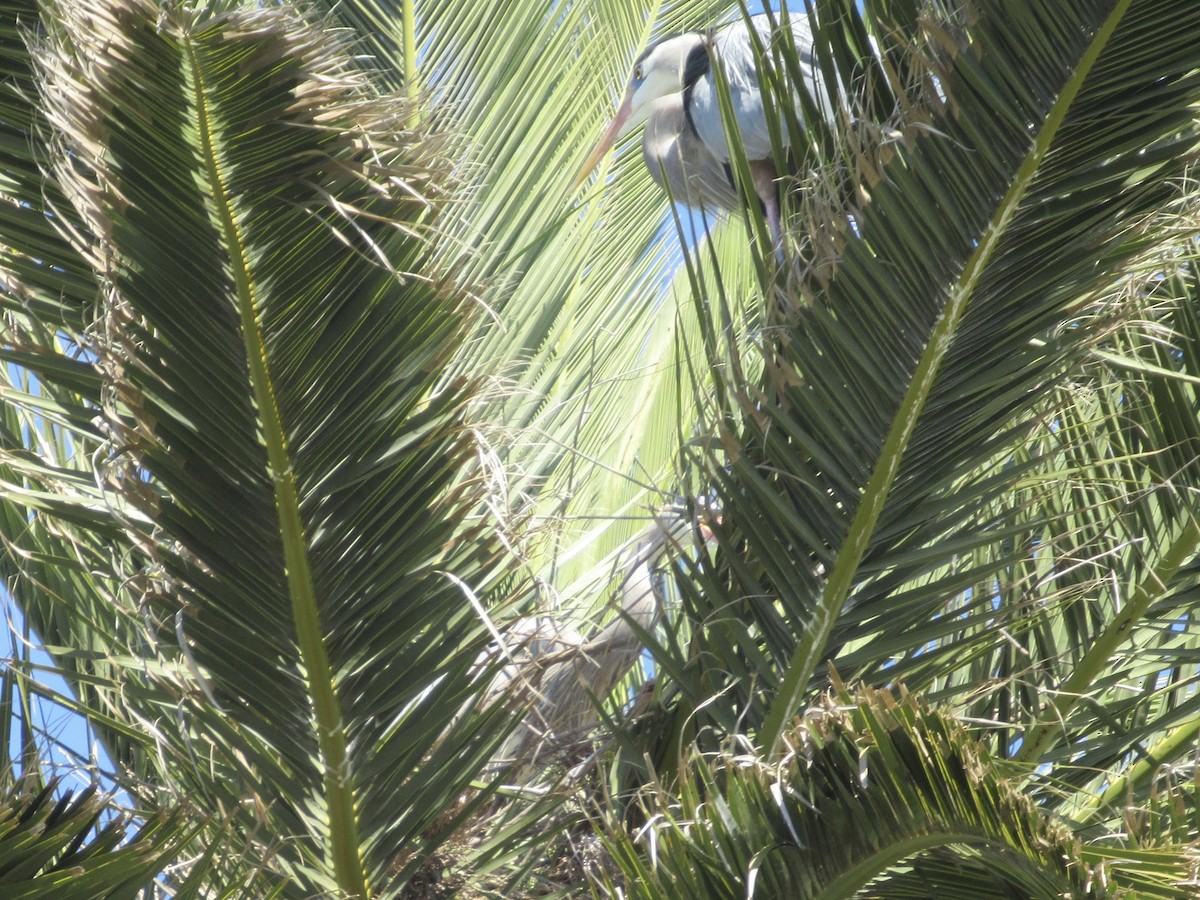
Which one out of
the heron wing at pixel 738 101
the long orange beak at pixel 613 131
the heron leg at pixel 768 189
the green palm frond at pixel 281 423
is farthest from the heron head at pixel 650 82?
the green palm frond at pixel 281 423

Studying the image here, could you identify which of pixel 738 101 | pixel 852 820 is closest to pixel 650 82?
pixel 738 101

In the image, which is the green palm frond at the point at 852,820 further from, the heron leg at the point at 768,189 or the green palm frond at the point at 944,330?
the heron leg at the point at 768,189

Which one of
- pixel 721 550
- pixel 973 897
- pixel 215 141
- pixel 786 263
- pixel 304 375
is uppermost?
pixel 215 141

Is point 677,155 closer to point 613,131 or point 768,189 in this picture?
point 768,189

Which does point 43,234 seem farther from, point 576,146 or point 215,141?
point 576,146

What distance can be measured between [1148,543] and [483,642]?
49.8 inches

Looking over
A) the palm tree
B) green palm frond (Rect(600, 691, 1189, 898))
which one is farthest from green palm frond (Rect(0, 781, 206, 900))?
green palm frond (Rect(600, 691, 1189, 898))

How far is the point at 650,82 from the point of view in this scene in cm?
414

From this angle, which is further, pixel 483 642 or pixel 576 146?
pixel 576 146

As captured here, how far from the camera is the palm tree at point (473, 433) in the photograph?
168 cm

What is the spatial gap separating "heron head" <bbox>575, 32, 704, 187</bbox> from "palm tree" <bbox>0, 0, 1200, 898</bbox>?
6.15 ft

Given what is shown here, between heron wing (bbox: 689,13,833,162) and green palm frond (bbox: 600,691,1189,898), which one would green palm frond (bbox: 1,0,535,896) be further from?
heron wing (bbox: 689,13,833,162)

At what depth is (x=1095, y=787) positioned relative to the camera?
99.1 inches

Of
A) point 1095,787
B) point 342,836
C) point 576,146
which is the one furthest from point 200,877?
point 576,146
